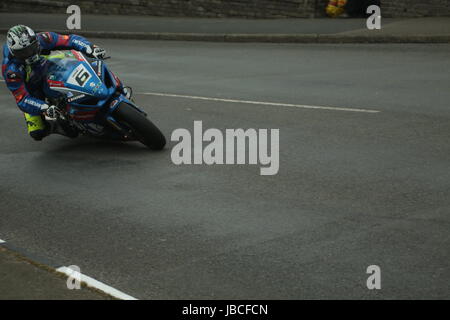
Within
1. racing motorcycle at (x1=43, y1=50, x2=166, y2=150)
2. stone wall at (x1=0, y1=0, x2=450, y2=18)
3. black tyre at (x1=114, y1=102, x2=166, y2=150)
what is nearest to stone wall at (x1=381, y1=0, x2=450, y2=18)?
stone wall at (x1=0, y1=0, x2=450, y2=18)

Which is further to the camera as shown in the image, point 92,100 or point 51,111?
point 92,100

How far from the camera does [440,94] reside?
12.8 m

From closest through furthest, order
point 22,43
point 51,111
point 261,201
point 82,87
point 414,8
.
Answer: point 261,201
point 51,111
point 22,43
point 82,87
point 414,8

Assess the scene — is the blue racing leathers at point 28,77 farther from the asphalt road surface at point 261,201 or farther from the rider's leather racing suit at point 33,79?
the asphalt road surface at point 261,201

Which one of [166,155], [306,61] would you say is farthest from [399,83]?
[166,155]

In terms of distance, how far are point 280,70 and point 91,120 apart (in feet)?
21.1

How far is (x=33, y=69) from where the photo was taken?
1047cm

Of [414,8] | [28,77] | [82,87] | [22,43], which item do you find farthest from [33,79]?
[414,8]

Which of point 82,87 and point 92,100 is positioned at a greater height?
point 82,87

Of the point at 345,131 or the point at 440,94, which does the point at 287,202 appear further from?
the point at 440,94

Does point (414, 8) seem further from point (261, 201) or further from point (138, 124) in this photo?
point (261, 201)

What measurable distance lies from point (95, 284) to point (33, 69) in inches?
188

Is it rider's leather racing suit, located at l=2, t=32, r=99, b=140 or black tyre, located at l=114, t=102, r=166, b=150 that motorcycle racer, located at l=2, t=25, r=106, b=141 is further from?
black tyre, located at l=114, t=102, r=166, b=150

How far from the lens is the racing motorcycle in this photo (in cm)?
1023
